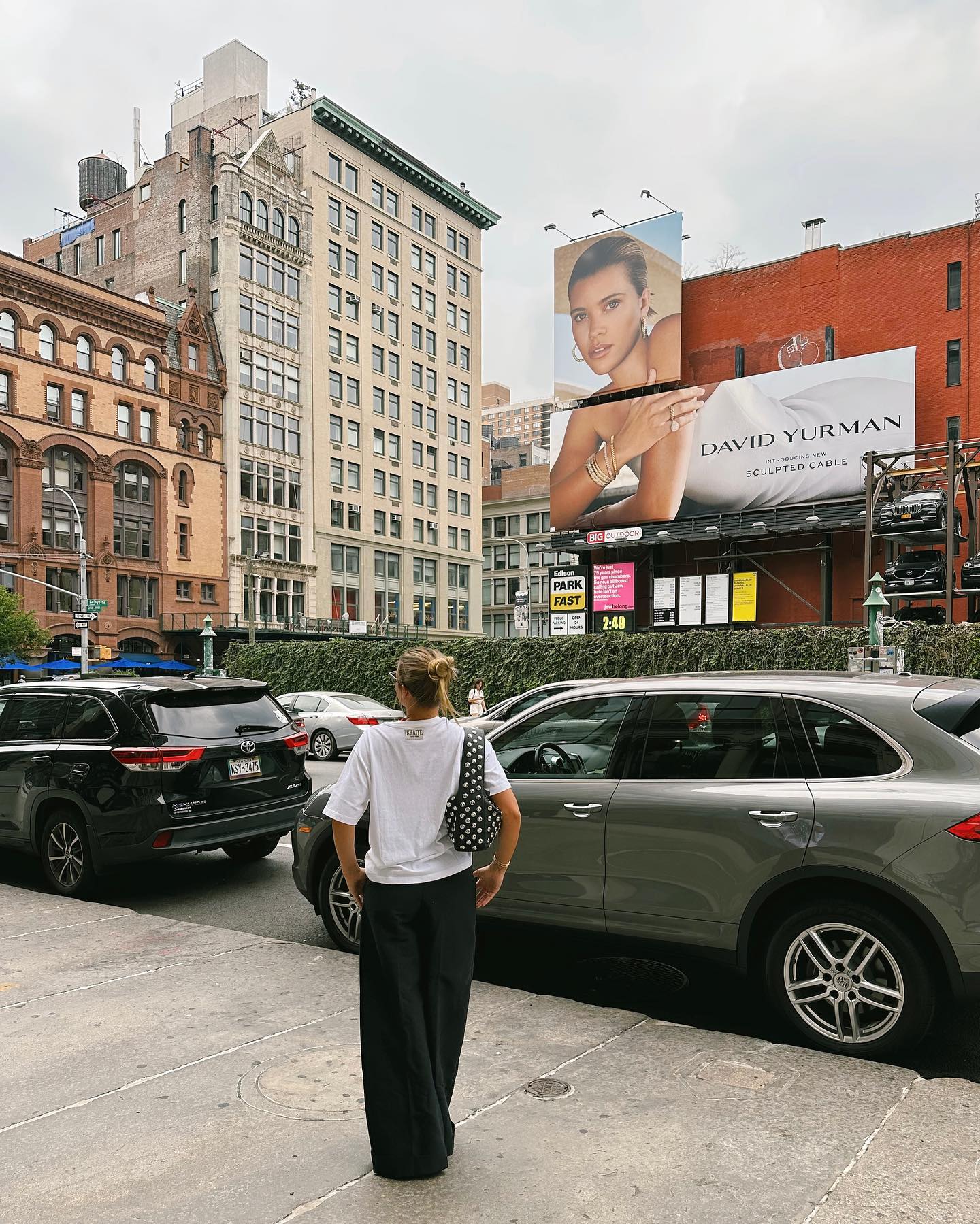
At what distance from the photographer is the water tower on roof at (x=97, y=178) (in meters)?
78.4

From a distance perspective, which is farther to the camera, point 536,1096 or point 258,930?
point 258,930

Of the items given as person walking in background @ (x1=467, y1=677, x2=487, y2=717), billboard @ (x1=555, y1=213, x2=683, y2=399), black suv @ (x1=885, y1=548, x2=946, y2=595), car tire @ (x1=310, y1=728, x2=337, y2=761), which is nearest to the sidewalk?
car tire @ (x1=310, y1=728, x2=337, y2=761)

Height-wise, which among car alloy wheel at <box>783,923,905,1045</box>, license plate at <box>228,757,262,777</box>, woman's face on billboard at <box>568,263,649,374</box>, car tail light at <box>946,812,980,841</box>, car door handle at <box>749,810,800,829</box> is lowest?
car alloy wheel at <box>783,923,905,1045</box>

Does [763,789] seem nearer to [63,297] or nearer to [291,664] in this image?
[291,664]

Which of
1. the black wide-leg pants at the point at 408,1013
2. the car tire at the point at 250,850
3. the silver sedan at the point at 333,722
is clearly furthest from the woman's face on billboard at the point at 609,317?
the black wide-leg pants at the point at 408,1013

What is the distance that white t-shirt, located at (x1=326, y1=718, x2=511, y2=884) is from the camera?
3.08 m

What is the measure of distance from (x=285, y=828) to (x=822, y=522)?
106 ft

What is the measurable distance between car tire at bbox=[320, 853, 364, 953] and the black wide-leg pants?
270 cm

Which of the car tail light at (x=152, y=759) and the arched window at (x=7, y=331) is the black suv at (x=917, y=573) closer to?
the car tail light at (x=152, y=759)

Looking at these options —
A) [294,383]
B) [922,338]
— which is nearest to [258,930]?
[922,338]

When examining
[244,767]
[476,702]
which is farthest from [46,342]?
[244,767]

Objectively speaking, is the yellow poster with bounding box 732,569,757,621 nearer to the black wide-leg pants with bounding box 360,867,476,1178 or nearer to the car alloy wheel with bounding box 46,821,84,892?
the car alloy wheel with bounding box 46,821,84,892

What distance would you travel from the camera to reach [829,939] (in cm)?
428

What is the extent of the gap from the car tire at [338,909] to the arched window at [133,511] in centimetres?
5365
